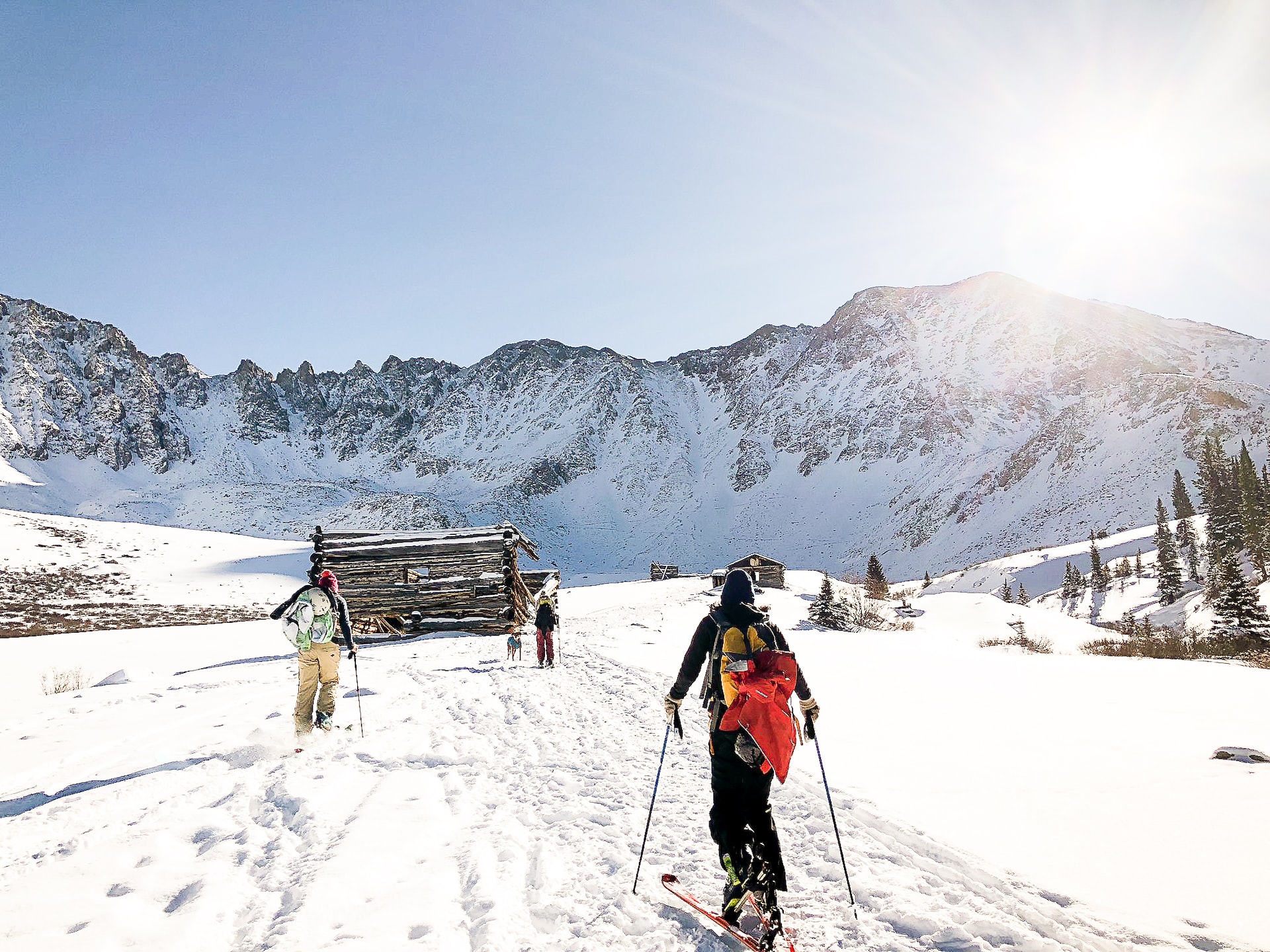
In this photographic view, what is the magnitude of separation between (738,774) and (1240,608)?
85.2 feet

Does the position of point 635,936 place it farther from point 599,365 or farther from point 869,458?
point 599,365

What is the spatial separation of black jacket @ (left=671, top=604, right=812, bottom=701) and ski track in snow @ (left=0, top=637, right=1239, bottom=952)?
4.17ft

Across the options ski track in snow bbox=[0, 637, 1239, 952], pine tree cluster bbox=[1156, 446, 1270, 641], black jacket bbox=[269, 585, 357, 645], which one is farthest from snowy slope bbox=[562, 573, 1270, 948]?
pine tree cluster bbox=[1156, 446, 1270, 641]

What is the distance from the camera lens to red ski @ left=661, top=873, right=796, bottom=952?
320 centimetres

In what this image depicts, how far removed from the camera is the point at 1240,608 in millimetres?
19938

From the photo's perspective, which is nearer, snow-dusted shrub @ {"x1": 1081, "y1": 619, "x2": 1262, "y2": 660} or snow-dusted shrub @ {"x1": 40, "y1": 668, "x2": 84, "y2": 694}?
snow-dusted shrub @ {"x1": 40, "y1": 668, "x2": 84, "y2": 694}

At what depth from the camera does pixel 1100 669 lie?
11312mm

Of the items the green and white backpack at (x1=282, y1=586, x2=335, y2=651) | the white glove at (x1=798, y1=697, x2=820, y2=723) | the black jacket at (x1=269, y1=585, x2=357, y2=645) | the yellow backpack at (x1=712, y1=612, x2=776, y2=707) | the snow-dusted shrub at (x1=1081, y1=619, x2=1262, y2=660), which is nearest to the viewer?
the yellow backpack at (x1=712, y1=612, x2=776, y2=707)

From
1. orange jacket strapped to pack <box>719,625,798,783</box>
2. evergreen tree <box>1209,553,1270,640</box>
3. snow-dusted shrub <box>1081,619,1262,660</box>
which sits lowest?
snow-dusted shrub <box>1081,619,1262,660</box>

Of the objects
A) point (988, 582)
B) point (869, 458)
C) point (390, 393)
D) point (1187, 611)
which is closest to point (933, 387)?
point (869, 458)

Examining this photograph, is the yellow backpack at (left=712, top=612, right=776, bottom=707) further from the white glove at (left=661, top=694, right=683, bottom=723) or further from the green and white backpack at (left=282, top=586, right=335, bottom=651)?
the green and white backpack at (left=282, top=586, right=335, bottom=651)

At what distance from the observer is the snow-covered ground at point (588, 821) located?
330 cm

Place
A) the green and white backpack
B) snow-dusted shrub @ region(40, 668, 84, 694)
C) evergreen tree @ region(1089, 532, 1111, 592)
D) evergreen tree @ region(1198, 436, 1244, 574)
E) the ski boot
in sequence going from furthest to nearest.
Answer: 1. evergreen tree @ region(1089, 532, 1111, 592)
2. evergreen tree @ region(1198, 436, 1244, 574)
3. snow-dusted shrub @ region(40, 668, 84, 694)
4. the green and white backpack
5. the ski boot

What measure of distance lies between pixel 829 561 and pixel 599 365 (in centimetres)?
6735
